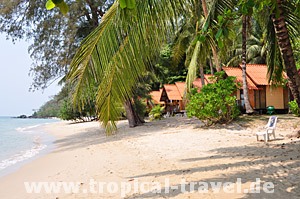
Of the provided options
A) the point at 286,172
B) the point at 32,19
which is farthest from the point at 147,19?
the point at 32,19

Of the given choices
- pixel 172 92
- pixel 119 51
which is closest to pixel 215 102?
pixel 119 51

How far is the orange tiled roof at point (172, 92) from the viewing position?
2817 centimetres

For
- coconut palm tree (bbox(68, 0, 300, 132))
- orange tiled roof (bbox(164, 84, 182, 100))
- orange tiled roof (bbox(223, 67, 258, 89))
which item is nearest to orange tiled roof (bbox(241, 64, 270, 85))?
orange tiled roof (bbox(223, 67, 258, 89))

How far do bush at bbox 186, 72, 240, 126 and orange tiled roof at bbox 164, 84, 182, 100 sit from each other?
1497cm

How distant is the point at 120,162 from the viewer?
23.9 feet

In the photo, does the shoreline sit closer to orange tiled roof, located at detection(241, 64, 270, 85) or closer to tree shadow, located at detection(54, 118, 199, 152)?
tree shadow, located at detection(54, 118, 199, 152)

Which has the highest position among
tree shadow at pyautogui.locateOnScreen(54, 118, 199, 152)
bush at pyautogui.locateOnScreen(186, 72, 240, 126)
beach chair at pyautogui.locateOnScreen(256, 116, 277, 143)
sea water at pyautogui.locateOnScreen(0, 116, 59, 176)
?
bush at pyautogui.locateOnScreen(186, 72, 240, 126)

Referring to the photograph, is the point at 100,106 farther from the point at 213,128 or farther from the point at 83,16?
the point at 83,16

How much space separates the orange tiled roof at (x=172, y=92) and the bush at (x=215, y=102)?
15.0 meters

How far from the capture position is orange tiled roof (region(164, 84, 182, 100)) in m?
28.2

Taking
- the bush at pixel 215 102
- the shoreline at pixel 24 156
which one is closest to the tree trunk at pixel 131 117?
the shoreline at pixel 24 156

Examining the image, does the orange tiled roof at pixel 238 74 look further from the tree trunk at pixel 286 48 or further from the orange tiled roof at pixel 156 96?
the tree trunk at pixel 286 48

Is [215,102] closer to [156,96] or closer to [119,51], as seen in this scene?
[119,51]

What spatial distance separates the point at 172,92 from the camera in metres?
28.7
